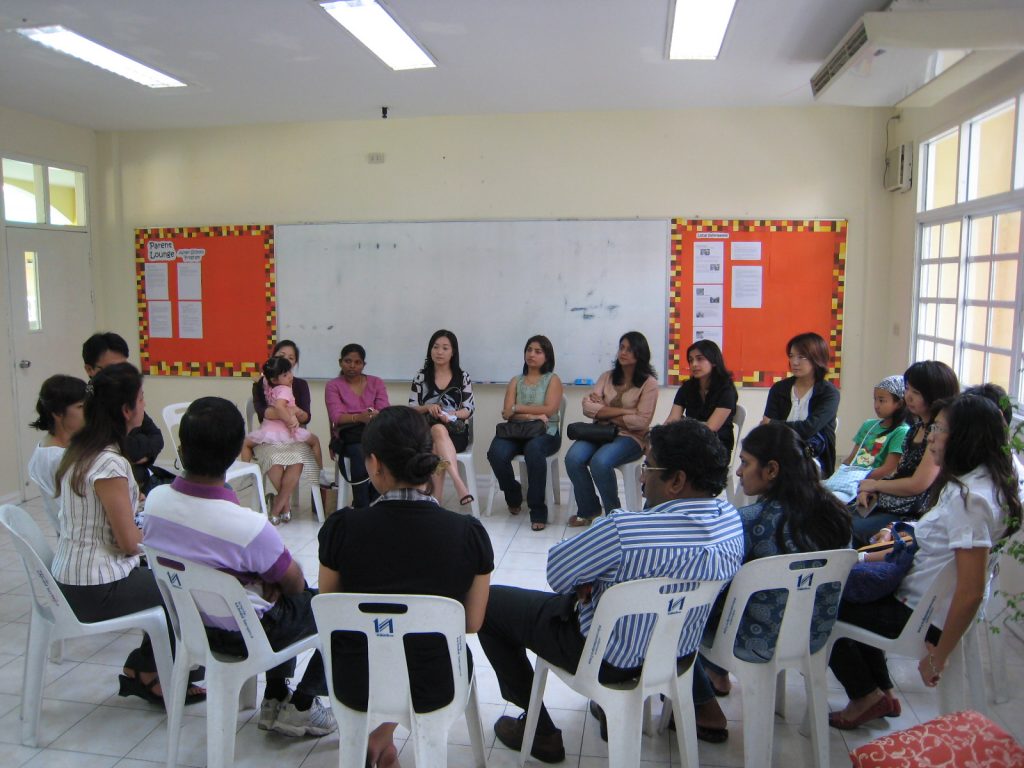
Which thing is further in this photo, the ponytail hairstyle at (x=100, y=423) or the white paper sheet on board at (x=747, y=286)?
the white paper sheet on board at (x=747, y=286)

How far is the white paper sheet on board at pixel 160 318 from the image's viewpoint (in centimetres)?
614

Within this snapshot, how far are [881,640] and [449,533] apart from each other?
4.50 feet

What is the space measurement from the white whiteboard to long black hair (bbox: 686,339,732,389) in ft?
2.72

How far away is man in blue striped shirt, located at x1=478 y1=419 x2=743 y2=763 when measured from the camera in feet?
6.42

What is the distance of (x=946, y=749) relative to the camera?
1.57m

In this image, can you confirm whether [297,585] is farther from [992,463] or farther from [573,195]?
[573,195]

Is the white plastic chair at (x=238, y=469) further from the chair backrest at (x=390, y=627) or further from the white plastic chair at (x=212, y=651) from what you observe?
the chair backrest at (x=390, y=627)

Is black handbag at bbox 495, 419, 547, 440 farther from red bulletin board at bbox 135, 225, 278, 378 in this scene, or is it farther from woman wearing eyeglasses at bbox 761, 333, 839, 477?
red bulletin board at bbox 135, 225, 278, 378

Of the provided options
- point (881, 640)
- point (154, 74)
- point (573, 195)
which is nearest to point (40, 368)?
point (154, 74)

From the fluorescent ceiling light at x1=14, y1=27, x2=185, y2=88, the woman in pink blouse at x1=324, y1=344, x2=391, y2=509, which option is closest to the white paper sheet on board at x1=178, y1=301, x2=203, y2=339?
the woman in pink blouse at x1=324, y1=344, x2=391, y2=509

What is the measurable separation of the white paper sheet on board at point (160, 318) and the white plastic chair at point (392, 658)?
193 inches

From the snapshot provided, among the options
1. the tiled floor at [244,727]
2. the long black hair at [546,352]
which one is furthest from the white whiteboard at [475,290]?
the tiled floor at [244,727]

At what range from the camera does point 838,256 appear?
527 centimetres

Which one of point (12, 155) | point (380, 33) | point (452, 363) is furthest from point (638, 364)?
point (12, 155)
